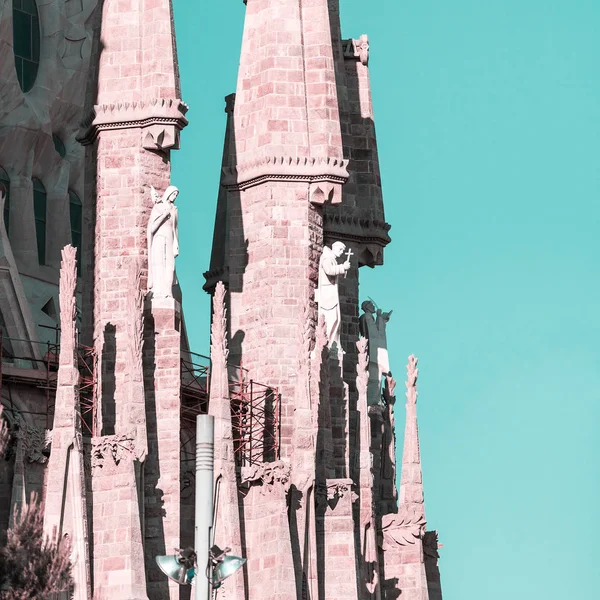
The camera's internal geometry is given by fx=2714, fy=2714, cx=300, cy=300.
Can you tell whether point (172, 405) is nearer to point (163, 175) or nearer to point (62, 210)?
point (163, 175)

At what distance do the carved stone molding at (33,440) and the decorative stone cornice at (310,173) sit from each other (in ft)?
28.7

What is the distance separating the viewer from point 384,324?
5384 centimetres

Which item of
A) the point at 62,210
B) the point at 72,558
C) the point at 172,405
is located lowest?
the point at 72,558

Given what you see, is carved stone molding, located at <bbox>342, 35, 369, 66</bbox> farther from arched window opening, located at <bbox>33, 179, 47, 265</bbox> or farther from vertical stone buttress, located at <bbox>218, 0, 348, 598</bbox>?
arched window opening, located at <bbox>33, 179, 47, 265</bbox>

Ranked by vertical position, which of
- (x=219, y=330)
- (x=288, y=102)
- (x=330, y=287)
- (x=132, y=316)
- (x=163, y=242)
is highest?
(x=288, y=102)

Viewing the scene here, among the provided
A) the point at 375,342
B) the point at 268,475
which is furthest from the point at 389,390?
the point at 268,475

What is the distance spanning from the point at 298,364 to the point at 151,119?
518 cm

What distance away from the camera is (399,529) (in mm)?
51469

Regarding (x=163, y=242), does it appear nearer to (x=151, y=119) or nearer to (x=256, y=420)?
(x=151, y=119)

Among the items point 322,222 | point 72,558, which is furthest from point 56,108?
point 72,558

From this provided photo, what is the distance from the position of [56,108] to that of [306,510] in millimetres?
14819

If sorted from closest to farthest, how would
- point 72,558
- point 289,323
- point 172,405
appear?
point 72,558, point 172,405, point 289,323

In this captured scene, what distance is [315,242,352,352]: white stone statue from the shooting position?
1973 inches

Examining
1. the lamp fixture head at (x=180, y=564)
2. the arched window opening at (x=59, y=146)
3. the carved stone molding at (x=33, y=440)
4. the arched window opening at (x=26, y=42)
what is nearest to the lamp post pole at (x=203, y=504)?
the lamp fixture head at (x=180, y=564)
